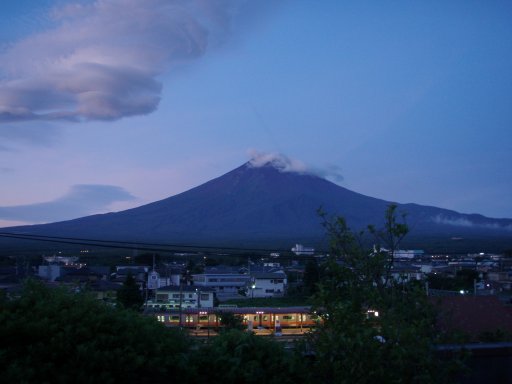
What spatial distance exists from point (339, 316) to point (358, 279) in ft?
A: 1.32

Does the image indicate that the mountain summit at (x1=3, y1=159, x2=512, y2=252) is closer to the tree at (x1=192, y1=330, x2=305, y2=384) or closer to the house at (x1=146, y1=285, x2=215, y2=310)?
the house at (x1=146, y1=285, x2=215, y2=310)

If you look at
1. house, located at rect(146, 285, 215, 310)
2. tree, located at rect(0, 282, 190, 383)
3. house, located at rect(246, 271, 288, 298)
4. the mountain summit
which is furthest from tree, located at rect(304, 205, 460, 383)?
the mountain summit

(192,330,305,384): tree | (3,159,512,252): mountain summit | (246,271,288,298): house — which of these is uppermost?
(3,159,512,252): mountain summit

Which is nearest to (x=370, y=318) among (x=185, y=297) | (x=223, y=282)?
(x=185, y=297)

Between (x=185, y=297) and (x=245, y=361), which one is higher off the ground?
(x=245, y=361)

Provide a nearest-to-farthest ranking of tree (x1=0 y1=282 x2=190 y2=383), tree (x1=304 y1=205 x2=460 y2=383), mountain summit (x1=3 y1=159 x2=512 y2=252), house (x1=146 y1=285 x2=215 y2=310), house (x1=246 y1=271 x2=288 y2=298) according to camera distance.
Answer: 1. tree (x1=0 y1=282 x2=190 y2=383)
2. tree (x1=304 y1=205 x2=460 y2=383)
3. house (x1=146 y1=285 x2=215 y2=310)
4. house (x1=246 y1=271 x2=288 y2=298)
5. mountain summit (x1=3 y1=159 x2=512 y2=252)

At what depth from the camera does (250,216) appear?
90.2 m

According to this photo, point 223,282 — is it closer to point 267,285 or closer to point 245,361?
point 267,285

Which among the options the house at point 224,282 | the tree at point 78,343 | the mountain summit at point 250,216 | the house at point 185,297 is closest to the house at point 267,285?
the house at point 224,282

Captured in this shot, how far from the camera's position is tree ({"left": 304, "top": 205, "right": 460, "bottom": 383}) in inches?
152

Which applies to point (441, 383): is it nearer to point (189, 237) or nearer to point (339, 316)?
point (339, 316)

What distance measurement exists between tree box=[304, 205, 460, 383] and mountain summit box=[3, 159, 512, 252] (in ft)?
206

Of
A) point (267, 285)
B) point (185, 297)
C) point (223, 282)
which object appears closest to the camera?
point (185, 297)

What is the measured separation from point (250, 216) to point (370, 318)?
86.0 m
